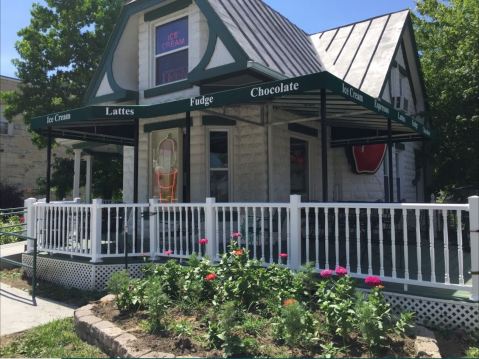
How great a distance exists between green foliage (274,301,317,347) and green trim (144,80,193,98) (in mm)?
6634

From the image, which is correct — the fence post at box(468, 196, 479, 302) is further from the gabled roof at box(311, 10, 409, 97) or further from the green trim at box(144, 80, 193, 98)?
the gabled roof at box(311, 10, 409, 97)

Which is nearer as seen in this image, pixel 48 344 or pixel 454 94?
pixel 48 344

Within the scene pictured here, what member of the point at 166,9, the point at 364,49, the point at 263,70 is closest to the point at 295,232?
the point at 263,70

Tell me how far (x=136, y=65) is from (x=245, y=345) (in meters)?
9.29

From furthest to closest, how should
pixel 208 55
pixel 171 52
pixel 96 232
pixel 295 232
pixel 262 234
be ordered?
1. pixel 171 52
2. pixel 208 55
3. pixel 96 232
4. pixel 262 234
5. pixel 295 232

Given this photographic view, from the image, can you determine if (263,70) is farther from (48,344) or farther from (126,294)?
(48,344)

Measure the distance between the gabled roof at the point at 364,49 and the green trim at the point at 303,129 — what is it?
1803mm

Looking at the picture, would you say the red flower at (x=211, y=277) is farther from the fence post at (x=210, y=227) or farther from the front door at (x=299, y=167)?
the front door at (x=299, y=167)

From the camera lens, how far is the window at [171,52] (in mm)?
10414

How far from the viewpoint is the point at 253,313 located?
512 cm

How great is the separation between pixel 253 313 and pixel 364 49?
33.3ft

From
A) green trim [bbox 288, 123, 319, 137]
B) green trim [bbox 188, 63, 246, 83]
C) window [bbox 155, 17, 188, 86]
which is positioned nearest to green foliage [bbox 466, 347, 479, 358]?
green trim [bbox 188, 63, 246, 83]

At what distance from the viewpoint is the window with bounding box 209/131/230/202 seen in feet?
32.3

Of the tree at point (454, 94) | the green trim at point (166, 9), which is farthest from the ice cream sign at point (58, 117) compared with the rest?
the tree at point (454, 94)
